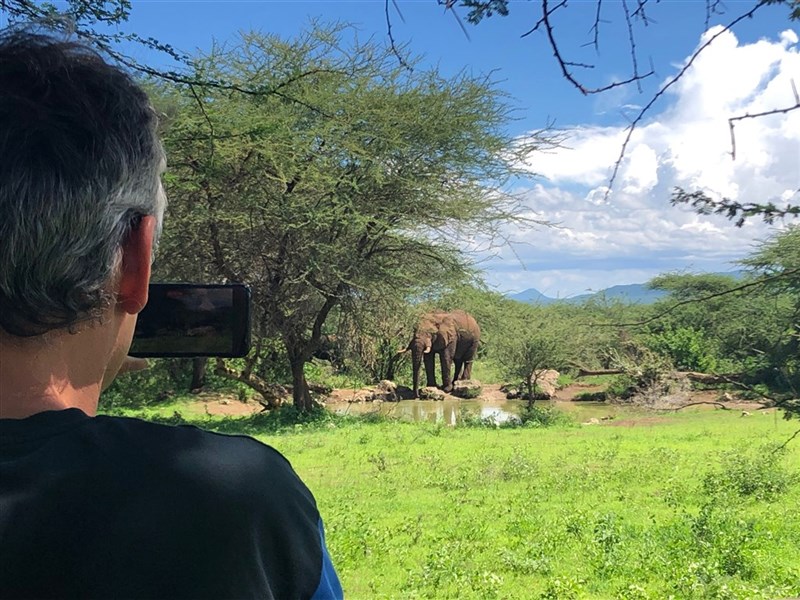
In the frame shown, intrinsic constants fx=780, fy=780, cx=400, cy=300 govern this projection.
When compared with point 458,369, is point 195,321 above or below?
above

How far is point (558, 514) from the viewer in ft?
19.1

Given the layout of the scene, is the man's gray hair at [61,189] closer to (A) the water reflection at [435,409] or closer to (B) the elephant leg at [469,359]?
(A) the water reflection at [435,409]

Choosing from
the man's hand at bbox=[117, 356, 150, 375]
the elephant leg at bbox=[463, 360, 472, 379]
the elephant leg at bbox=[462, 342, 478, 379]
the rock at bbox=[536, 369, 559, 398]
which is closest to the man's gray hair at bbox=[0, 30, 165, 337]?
the man's hand at bbox=[117, 356, 150, 375]

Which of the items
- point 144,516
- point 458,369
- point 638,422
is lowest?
point 638,422

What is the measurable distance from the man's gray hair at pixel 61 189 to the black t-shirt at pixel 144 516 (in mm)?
113

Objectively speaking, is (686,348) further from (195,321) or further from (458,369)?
(195,321)

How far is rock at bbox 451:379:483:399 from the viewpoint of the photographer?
799 inches

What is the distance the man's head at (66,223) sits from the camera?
2.34ft

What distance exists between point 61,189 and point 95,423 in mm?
219

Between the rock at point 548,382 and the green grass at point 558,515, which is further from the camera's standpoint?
the rock at point 548,382

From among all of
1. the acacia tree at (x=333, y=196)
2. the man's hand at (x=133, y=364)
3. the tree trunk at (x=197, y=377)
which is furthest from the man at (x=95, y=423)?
the tree trunk at (x=197, y=377)


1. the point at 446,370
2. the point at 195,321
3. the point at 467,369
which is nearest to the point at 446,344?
the point at 446,370

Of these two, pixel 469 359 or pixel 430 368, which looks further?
pixel 469 359

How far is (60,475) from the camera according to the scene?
635 mm
